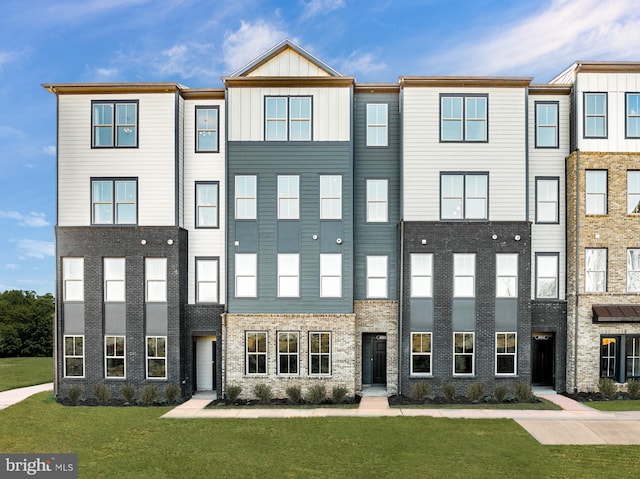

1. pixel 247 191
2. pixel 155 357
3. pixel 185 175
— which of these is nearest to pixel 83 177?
pixel 185 175

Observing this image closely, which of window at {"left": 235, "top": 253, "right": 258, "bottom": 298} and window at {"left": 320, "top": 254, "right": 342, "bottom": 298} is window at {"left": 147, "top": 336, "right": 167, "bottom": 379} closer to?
window at {"left": 235, "top": 253, "right": 258, "bottom": 298}

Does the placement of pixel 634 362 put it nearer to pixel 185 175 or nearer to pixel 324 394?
pixel 324 394

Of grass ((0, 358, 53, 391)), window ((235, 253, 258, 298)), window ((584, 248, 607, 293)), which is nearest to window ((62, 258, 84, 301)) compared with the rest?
window ((235, 253, 258, 298))

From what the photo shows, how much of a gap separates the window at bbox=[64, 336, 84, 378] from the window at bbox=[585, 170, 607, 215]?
2060 cm

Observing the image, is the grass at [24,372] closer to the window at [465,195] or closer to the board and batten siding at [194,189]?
the board and batten siding at [194,189]

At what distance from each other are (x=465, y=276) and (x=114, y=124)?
14.9 metres

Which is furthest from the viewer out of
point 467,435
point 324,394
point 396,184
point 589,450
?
point 396,184

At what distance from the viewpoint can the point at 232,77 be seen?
17516 millimetres

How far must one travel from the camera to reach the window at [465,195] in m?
17.7

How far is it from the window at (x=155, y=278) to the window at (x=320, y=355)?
6.13 metres

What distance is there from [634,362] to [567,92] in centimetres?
1103

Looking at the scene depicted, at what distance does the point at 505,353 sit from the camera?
57.1ft

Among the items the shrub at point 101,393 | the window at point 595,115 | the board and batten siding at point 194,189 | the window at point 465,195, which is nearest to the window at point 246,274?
the board and batten siding at point 194,189

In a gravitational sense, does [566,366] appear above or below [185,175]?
below
